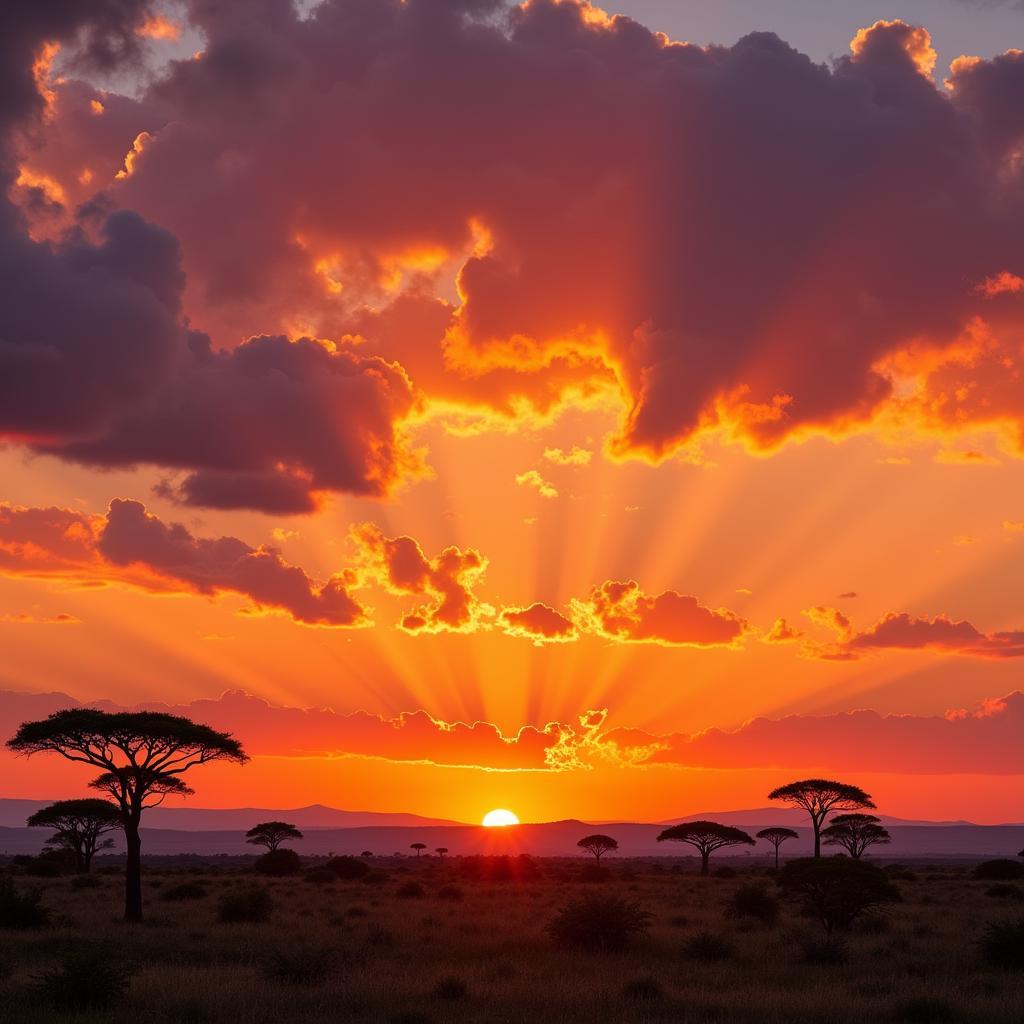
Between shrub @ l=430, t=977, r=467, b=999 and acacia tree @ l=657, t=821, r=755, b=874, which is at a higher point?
shrub @ l=430, t=977, r=467, b=999

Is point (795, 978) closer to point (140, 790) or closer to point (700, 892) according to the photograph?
point (140, 790)

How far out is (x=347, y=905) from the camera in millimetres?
52188

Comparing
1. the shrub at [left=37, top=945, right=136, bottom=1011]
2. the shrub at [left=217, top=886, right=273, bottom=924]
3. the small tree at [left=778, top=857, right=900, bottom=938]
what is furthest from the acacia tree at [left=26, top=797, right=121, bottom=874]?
the shrub at [left=37, top=945, right=136, bottom=1011]

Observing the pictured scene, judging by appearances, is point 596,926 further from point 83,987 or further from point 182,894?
point 182,894

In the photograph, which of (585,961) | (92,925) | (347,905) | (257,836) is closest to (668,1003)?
(585,961)

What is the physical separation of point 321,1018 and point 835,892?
21.3m

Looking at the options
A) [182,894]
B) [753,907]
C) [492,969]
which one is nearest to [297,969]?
[492,969]

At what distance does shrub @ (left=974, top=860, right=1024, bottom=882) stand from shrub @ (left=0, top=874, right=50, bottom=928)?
8346cm

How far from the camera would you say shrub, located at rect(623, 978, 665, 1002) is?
2341 centimetres

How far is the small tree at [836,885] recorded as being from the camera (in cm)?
3444

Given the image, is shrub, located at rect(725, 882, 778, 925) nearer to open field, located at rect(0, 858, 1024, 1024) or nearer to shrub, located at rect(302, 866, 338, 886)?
open field, located at rect(0, 858, 1024, 1024)

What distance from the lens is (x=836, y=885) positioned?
34.9 m

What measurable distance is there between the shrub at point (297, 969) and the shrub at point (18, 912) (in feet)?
51.5

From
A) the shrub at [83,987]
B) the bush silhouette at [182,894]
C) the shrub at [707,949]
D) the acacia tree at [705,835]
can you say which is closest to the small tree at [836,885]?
the shrub at [707,949]
